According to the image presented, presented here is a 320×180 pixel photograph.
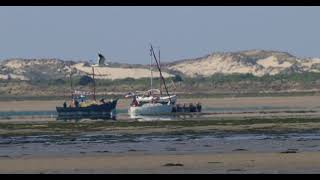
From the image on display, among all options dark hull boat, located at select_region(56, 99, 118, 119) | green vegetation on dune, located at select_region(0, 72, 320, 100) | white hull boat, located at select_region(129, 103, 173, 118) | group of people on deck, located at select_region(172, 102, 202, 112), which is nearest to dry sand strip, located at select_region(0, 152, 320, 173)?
dark hull boat, located at select_region(56, 99, 118, 119)

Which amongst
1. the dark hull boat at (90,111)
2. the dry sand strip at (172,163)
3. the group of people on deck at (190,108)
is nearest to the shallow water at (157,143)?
the dry sand strip at (172,163)

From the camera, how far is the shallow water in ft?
76.2

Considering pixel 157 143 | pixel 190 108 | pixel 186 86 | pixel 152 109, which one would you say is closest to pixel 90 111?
pixel 152 109

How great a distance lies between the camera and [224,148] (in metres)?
23.3

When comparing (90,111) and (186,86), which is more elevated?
(186,86)

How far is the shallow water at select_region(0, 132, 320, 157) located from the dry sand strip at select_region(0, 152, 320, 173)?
6.45 feet

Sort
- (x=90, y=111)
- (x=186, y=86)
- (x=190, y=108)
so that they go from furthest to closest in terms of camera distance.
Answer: (x=186, y=86) < (x=190, y=108) < (x=90, y=111)

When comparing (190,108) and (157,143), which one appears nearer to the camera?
(157,143)

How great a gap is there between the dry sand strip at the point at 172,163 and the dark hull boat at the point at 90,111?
127 ft

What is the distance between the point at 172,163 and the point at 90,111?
44.5 meters

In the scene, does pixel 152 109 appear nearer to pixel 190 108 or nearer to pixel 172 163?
pixel 190 108

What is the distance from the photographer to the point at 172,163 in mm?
18266

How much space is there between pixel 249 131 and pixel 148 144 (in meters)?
7.71

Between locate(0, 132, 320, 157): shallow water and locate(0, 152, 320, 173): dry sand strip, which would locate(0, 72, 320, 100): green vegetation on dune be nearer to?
locate(0, 132, 320, 157): shallow water
